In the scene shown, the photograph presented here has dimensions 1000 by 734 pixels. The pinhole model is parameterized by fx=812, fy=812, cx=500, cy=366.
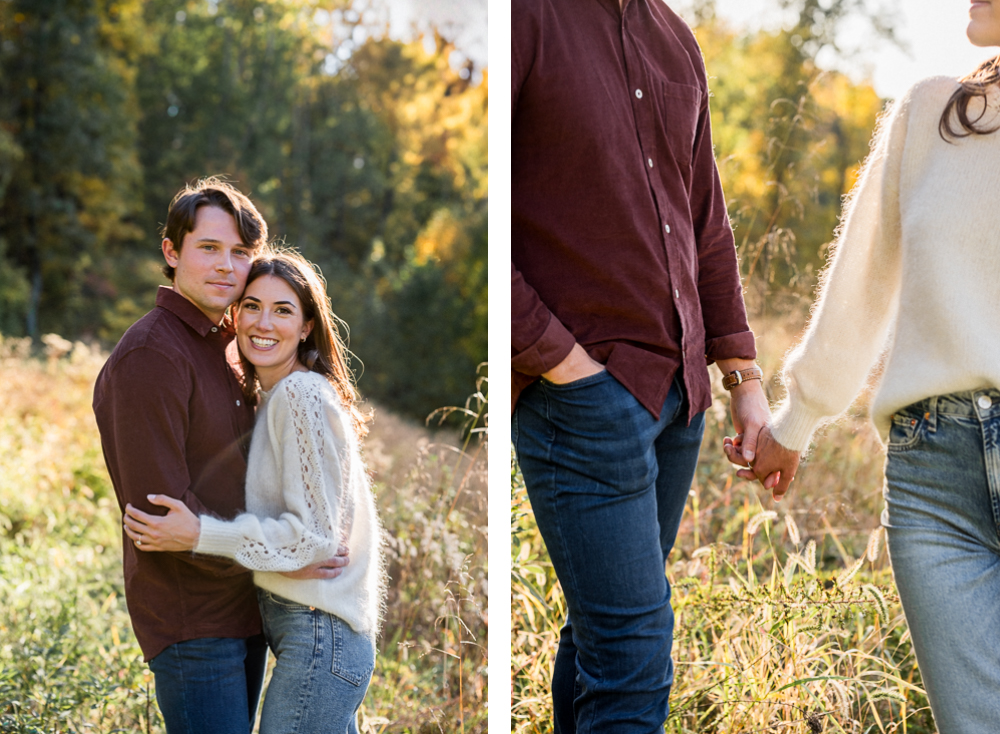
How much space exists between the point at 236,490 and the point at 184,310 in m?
0.38

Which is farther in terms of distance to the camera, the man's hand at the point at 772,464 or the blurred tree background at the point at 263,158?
the blurred tree background at the point at 263,158

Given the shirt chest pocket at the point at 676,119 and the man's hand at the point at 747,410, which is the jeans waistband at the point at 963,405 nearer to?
the man's hand at the point at 747,410

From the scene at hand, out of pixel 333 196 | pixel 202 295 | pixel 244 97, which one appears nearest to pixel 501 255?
pixel 202 295

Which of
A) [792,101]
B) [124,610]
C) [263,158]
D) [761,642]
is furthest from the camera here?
[263,158]

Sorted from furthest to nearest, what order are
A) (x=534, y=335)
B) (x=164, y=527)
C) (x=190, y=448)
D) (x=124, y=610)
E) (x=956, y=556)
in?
(x=124, y=610) < (x=190, y=448) < (x=164, y=527) < (x=534, y=335) < (x=956, y=556)

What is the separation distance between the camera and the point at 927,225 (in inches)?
51.1

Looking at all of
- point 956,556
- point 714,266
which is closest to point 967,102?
point 714,266

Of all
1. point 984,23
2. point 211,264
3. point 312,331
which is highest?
point 984,23

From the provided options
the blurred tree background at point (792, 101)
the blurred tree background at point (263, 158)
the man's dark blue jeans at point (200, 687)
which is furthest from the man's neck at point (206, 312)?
the blurred tree background at point (263, 158)

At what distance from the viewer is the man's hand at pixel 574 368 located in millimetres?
1422

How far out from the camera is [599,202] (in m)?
1.46

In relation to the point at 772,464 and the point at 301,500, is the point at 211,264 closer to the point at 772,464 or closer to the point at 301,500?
the point at 301,500

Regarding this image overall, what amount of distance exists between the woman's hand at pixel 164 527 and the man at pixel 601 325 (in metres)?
0.64

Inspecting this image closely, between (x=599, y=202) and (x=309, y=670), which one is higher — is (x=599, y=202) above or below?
above
